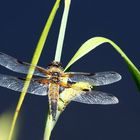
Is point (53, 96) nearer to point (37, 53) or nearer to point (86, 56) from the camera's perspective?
point (37, 53)

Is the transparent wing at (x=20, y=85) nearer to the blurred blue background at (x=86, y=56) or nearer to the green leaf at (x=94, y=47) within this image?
the green leaf at (x=94, y=47)

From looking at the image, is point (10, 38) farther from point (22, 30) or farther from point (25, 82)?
point (25, 82)

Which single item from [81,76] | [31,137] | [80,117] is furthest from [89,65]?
[81,76]

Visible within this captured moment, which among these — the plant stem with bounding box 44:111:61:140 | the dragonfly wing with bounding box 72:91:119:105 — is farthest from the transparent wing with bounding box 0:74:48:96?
the plant stem with bounding box 44:111:61:140

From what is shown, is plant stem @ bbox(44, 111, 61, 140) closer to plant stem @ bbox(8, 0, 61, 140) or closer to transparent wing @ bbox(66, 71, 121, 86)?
plant stem @ bbox(8, 0, 61, 140)

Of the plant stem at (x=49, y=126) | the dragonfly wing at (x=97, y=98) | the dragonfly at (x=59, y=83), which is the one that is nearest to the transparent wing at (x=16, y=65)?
the dragonfly at (x=59, y=83)

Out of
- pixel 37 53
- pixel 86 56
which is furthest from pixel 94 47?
pixel 86 56
